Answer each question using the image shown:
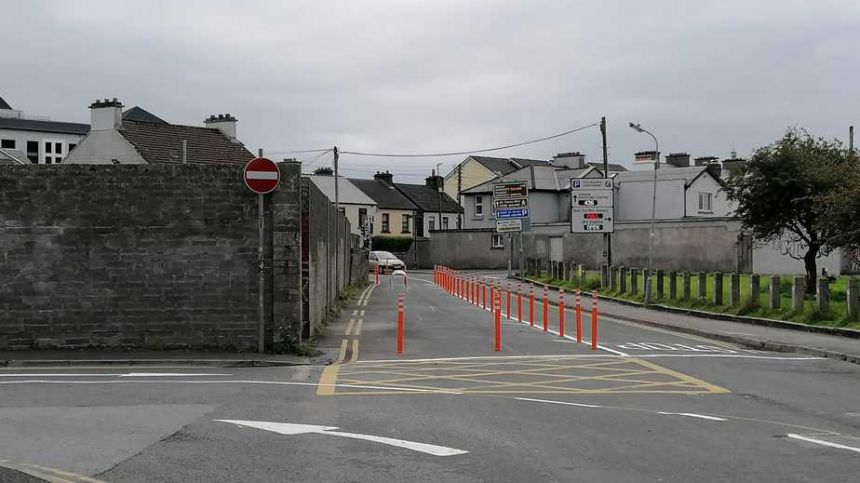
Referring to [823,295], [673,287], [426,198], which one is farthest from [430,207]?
[823,295]

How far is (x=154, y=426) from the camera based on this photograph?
356 inches

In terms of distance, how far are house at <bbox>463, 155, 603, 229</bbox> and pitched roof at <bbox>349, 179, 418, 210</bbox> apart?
10.6 metres

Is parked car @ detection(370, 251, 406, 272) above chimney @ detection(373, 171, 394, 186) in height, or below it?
below

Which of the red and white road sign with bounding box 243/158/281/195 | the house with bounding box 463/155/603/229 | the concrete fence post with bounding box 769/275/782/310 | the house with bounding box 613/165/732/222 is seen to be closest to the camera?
the red and white road sign with bounding box 243/158/281/195

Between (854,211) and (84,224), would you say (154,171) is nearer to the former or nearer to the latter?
(84,224)

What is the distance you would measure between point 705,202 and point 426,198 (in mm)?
33151

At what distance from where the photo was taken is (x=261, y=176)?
52.5ft

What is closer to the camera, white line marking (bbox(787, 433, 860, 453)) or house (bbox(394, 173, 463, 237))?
white line marking (bbox(787, 433, 860, 453))

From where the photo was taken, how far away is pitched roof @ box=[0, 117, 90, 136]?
86256 mm

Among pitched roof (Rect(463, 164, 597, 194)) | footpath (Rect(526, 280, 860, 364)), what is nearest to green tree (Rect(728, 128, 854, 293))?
footpath (Rect(526, 280, 860, 364))

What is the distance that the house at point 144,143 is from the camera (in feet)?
153

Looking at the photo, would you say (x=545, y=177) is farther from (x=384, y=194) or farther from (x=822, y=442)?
(x=822, y=442)

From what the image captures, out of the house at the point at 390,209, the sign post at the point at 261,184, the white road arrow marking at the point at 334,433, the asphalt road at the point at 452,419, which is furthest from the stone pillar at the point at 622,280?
the house at the point at 390,209

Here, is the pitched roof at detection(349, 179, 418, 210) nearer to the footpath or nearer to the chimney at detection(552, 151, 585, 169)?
the chimney at detection(552, 151, 585, 169)
